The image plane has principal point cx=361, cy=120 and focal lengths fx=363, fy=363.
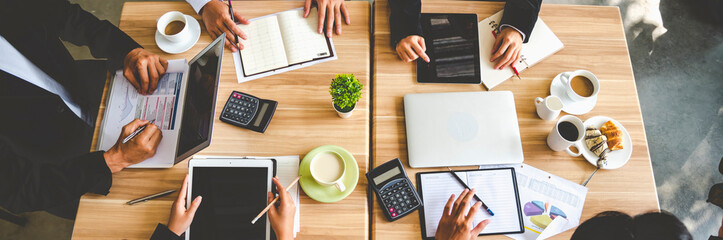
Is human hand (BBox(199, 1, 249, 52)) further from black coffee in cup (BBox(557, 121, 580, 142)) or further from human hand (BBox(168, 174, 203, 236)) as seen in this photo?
black coffee in cup (BBox(557, 121, 580, 142))

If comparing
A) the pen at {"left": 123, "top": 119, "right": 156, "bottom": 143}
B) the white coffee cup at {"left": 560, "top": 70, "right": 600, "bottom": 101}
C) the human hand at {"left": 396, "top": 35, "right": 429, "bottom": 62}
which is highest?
the human hand at {"left": 396, "top": 35, "right": 429, "bottom": 62}

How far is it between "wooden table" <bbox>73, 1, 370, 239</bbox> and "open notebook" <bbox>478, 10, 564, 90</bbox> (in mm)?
403

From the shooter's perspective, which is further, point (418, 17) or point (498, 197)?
point (418, 17)

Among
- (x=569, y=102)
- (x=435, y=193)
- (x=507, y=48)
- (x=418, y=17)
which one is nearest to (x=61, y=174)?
(x=435, y=193)

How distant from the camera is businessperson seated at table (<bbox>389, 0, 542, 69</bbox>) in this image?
120 centimetres

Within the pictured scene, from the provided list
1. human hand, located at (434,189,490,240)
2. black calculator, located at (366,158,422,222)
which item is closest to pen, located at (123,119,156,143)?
black calculator, located at (366,158,422,222)

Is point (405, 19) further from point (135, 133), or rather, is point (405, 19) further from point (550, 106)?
point (135, 133)

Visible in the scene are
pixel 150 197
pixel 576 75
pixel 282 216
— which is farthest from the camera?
pixel 576 75

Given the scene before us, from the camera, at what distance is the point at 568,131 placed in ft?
3.59

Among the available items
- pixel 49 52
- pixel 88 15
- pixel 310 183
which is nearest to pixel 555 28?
pixel 310 183

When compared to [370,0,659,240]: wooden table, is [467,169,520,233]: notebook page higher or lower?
lower

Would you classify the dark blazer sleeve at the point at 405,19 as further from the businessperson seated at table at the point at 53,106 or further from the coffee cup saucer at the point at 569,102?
the businessperson seated at table at the point at 53,106

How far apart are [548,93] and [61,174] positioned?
1.50m

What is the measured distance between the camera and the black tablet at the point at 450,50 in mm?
1224
